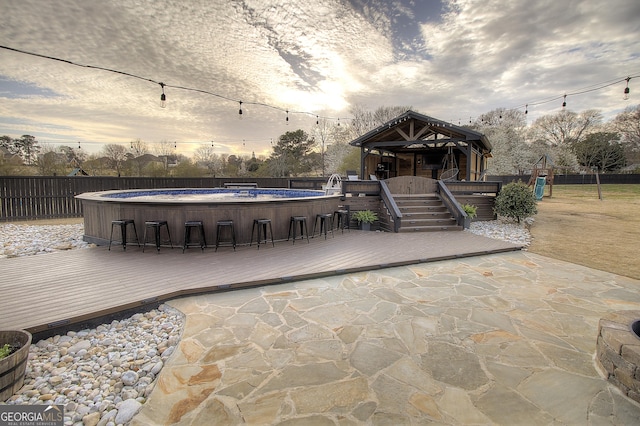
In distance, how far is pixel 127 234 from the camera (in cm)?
595

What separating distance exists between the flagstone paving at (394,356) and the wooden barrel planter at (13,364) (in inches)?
36.6

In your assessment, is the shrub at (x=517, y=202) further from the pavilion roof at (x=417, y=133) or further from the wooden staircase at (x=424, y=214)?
the pavilion roof at (x=417, y=133)

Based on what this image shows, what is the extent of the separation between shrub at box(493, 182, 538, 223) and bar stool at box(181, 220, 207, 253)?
924cm

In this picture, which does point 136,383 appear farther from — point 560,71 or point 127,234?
point 560,71

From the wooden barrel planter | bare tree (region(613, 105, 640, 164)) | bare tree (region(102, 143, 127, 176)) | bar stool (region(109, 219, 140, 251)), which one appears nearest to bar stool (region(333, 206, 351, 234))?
bar stool (region(109, 219, 140, 251))

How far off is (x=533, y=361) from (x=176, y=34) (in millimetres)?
12315

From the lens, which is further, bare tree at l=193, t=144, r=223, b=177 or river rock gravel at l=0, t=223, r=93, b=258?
bare tree at l=193, t=144, r=223, b=177

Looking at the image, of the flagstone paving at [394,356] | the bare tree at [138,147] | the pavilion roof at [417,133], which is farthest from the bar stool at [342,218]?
the bare tree at [138,147]

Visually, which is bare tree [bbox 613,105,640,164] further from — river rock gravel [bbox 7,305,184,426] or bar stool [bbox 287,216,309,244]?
river rock gravel [bbox 7,305,184,426]

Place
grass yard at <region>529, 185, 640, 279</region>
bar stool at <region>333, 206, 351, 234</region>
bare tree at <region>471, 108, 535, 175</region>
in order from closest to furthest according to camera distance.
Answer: grass yard at <region>529, 185, 640, 279</region> < bar stool at <region>333, 206, 351, 234</region> < bare tree at <region>471, 108, 535, 175</region>

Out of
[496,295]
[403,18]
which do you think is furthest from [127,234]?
[403,18]

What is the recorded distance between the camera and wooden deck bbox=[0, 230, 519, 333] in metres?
3.12

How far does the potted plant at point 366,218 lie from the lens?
8422 millimetres

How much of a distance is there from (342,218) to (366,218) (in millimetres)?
807
